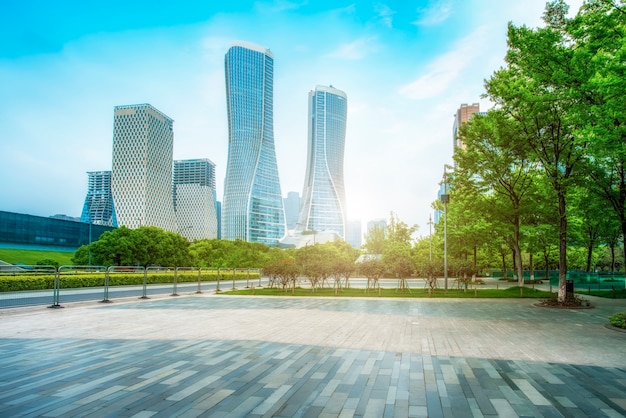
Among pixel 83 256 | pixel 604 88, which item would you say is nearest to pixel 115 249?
pixel 83 256

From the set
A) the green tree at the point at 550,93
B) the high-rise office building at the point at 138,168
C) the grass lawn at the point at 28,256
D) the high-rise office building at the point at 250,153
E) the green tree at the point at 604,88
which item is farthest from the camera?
the high-rise office building at the point at 138,168

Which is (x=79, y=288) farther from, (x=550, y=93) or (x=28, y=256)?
(x=28, y=256)

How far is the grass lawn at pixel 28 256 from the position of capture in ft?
243

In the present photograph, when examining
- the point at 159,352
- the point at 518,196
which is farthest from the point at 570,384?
the point at 518,196

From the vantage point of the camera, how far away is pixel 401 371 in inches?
253

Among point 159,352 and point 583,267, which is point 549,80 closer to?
point 159,352

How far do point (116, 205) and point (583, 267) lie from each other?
16207 centimetres

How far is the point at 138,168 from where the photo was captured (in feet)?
554

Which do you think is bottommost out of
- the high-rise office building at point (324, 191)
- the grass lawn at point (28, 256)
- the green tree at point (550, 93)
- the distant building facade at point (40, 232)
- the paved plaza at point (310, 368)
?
the grass lawn at point (28, 256)

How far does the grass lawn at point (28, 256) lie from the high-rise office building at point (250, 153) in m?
81.1

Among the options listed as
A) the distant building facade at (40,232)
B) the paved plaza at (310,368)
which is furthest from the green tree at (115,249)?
the paved plaza at (310,368)

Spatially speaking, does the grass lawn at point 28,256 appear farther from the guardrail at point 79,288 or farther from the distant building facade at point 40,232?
the guardrail at point 79,288

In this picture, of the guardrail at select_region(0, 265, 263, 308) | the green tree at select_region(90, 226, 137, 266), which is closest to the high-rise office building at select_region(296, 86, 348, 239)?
the green tree at select_region(90, 226, 137, 266)

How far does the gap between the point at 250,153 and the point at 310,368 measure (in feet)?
519
